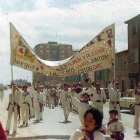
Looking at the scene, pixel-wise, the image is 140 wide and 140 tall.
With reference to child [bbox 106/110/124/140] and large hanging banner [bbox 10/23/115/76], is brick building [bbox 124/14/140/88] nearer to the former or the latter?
large hanging banner [bbox 10/23/115/76]

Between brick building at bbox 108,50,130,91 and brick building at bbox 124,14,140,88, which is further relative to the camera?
brick building at bbox 108,50,130,91

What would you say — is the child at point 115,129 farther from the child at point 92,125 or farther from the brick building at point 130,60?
the brick building at point 130,60

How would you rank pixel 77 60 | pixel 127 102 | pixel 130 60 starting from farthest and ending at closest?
pixel 130 60
pixel 127 102
pixel 77 60

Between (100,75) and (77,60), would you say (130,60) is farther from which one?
(77,60)

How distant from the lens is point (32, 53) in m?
10.4

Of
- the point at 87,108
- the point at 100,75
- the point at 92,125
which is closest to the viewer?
the point at 92,125

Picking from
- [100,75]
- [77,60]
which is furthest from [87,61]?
[100,75]

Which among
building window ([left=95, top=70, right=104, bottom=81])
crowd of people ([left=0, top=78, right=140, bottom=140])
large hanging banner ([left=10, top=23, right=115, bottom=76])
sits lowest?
crowd of people ([left=0, top=78, right=140, bottom=140])

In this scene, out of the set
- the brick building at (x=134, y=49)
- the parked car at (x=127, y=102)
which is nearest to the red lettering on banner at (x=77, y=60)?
the parked car at (x=127, y=102)

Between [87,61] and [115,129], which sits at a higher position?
[87,61]

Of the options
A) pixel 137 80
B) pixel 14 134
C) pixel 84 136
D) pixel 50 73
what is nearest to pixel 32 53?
pixel 50 73

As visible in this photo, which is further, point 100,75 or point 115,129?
point 100,75

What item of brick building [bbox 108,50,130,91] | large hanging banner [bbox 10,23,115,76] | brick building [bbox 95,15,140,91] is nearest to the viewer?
large hanging banner [bbox 10,23,115,76]

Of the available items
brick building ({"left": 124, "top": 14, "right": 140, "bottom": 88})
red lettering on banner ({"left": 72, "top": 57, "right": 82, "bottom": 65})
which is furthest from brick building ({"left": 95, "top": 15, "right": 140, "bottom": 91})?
red lettering on banner ({"left": 72, "top": 57, "right": 82, "bottom": 65})
